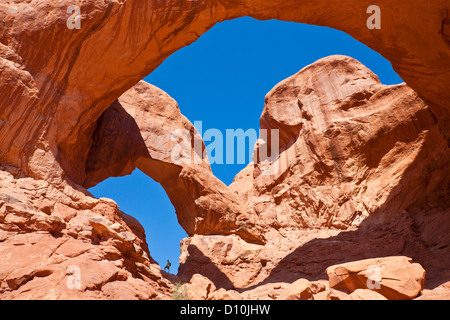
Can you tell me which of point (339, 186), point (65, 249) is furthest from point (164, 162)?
point (65, 249)

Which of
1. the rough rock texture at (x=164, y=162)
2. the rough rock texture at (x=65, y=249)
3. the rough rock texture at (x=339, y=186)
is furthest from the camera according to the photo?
the rough rock texture at (x=164, y=162)

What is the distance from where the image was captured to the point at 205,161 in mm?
17328

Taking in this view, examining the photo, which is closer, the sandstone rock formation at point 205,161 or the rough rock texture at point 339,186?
the sandstone rock formation at point 205,161

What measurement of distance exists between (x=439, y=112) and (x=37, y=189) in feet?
37.6

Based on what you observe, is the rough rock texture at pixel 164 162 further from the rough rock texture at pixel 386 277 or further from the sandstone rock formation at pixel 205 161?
the rough rock texture at pixel 386 277

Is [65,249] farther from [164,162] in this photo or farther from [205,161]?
[205,161]

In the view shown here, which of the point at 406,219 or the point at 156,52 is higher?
the point at 156,52

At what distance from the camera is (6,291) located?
6691 mm

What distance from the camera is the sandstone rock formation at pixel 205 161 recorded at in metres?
8.59

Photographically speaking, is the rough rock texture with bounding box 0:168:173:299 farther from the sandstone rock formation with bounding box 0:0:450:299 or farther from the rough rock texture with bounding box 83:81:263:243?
the rough rock texture with bounding box 83:81:263:243

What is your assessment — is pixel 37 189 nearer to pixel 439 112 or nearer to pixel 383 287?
pixel 383 287

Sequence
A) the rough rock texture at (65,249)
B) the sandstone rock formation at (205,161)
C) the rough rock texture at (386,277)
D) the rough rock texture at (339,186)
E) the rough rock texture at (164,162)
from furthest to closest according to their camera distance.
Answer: the rough rock texture at (164,162) < the rough rock texture at (339,186) < the sandstone rock formation at (205,161) < the rough rock texture at (386,277) < the rough rock texture at (65,249)

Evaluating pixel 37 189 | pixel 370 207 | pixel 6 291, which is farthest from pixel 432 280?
pixel 37 189

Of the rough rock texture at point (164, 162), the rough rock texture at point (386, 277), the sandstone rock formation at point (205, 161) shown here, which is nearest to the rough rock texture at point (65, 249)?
the sandstone rock formation at point (205, 161)
